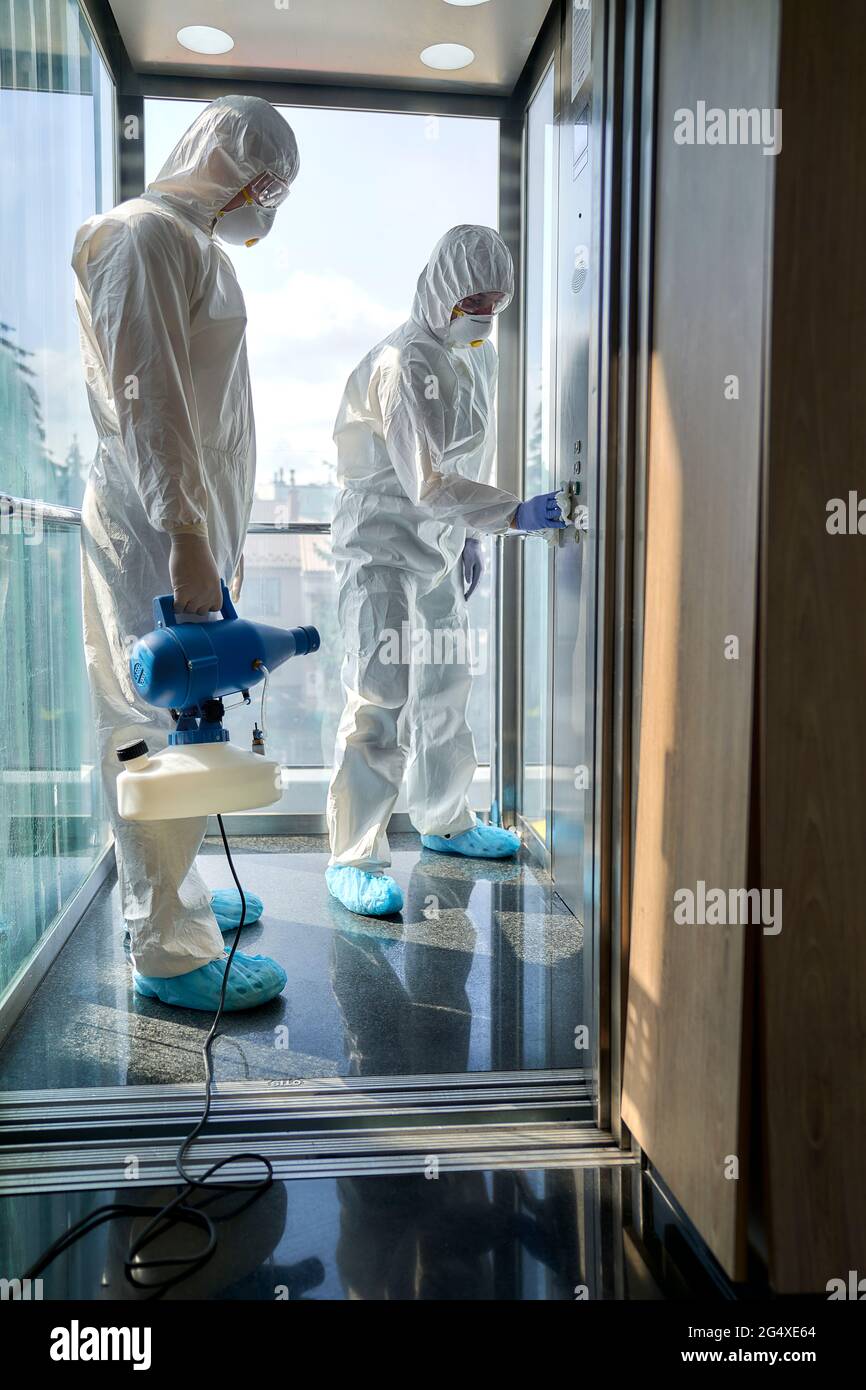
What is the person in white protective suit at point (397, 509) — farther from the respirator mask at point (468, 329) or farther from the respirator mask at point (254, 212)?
the respirator mask at point (254, 212)

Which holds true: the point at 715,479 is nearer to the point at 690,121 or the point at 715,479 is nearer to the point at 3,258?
the point at 690,121

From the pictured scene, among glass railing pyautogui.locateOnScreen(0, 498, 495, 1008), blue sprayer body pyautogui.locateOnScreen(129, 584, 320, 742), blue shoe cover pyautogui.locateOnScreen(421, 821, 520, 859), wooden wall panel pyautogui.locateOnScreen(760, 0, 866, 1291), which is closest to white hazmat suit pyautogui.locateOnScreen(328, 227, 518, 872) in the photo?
blue shoe cover pyautogui.locateOnScreen(421, 821, 520, 859)

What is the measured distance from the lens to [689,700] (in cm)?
122

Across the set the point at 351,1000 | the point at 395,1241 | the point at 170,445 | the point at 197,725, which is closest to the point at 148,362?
the point at 170,445

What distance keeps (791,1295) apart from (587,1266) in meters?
0.25

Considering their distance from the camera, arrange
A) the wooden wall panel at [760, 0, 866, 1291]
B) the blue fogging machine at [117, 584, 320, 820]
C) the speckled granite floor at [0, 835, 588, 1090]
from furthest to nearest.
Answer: the speckled granite floor at [0, 835, 588, 1090] < the blue fogging machine at [117, 584, 320, 820] < the wooden wall panel at [760, 0, 866, 1291]

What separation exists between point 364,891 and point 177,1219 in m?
1.19

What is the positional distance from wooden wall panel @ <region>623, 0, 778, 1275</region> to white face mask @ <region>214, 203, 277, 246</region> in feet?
2.78

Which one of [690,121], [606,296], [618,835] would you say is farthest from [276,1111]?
[690,121]

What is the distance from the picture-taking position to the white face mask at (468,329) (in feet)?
8.07

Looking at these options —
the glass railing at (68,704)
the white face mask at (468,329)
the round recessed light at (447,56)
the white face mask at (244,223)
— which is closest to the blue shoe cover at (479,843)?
the glass railing at (68,704)

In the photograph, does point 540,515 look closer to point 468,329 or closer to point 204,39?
point 468,329

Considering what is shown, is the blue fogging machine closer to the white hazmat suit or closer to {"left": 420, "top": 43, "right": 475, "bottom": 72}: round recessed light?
the white hazmat suit

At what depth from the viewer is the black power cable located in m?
1.20
